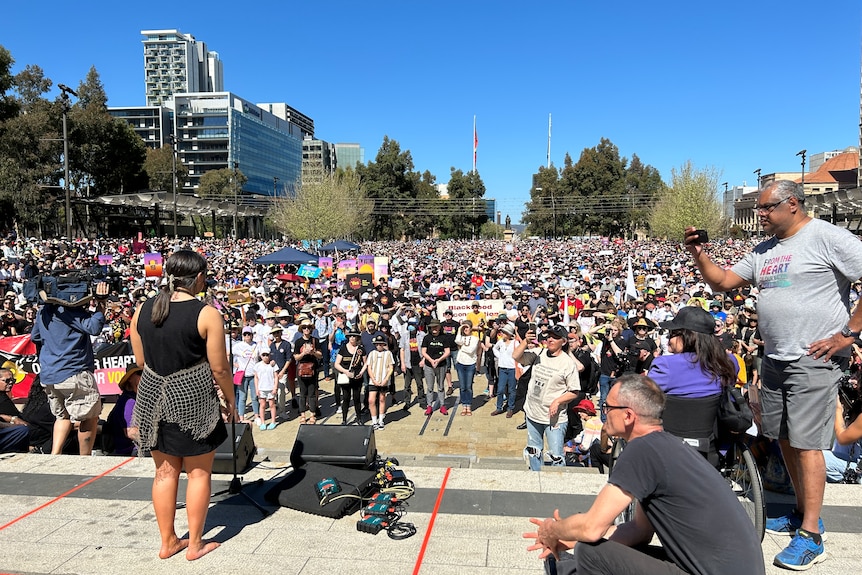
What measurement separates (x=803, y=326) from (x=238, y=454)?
3.73 meters

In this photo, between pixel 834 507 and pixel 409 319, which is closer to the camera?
pixel 834 507

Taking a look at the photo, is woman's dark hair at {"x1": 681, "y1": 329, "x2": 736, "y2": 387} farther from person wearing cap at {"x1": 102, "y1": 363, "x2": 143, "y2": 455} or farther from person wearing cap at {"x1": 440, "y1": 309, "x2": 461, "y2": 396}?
person wearing cap at {"x1": 440, "y1": 309, "x2": 461, "y2": 396}

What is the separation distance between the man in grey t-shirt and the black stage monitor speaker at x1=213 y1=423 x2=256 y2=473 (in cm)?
338

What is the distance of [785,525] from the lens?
341cm

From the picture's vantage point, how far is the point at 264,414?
32.4ft

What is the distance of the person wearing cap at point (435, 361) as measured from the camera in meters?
9.98

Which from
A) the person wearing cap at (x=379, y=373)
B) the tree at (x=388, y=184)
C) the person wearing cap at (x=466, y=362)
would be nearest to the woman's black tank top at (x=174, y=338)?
the person wearing cap at (x=379, y=373)

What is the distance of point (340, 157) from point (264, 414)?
623 ft

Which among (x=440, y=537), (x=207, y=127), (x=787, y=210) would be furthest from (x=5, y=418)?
(x=207, y=127)

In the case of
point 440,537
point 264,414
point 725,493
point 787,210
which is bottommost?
point 264,414

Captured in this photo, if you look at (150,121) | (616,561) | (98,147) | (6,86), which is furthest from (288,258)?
(150,121)

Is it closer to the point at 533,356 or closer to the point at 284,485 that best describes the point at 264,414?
the point at 533,356

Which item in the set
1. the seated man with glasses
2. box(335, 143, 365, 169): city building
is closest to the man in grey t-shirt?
the seated man with glasses

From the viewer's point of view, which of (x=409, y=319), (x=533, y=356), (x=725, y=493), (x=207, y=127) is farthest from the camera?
(x=207, y=127)
